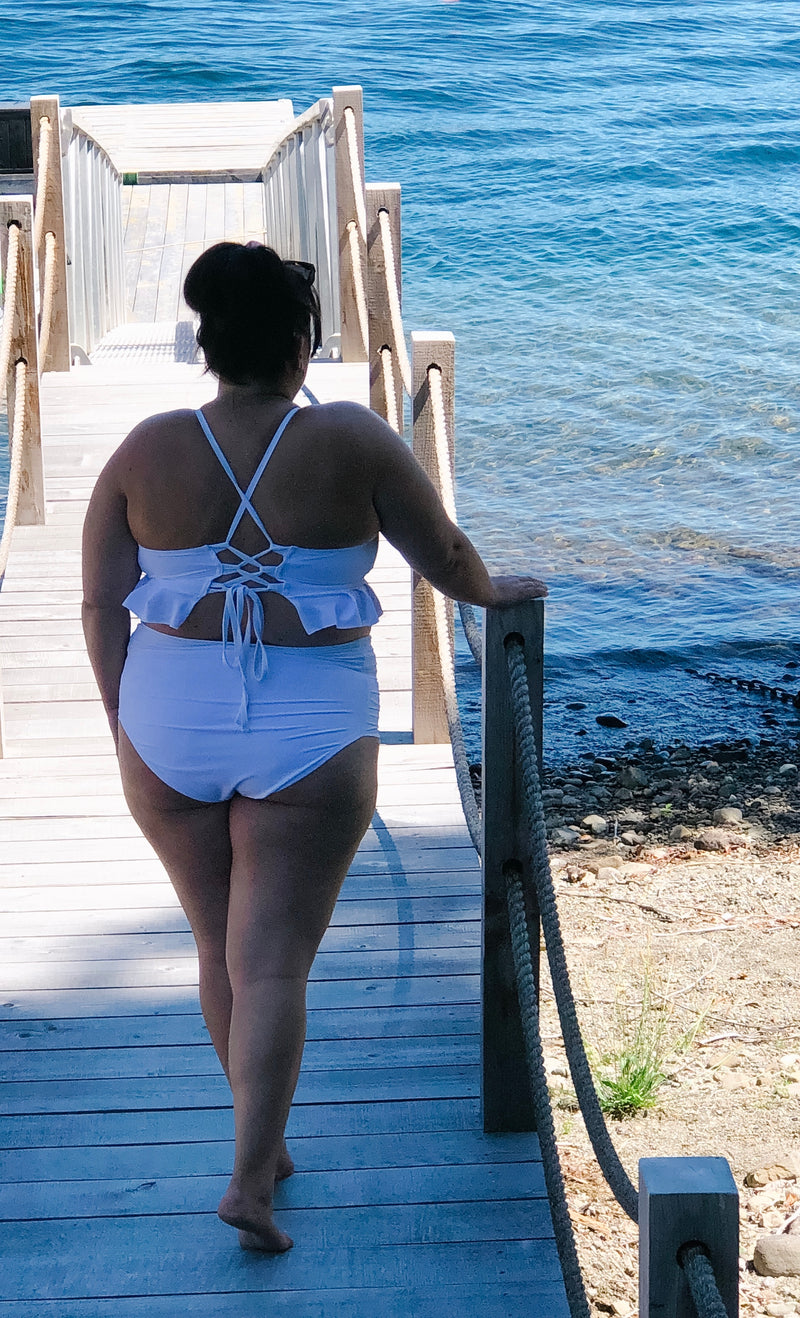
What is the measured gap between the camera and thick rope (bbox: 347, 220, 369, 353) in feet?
22.6

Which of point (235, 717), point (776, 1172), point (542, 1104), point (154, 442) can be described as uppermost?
point (154, 442)

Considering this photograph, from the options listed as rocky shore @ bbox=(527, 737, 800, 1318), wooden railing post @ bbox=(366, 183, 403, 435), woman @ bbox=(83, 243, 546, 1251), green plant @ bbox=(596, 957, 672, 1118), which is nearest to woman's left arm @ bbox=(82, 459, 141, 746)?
woman @ bbox=(83, 243, 546, 1251)

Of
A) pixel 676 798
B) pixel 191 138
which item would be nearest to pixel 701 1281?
pixel 676 798

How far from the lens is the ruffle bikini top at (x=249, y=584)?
194 centimetres

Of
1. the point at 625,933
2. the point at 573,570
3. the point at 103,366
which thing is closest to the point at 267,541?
the point at 625,933

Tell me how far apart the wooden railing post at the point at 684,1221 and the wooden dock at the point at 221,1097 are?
29.2 inches

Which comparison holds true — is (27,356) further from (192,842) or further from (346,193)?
(192,842)

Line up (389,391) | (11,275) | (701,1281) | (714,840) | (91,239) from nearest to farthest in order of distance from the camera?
1. (701,1281)
2. (389,391)
3. (11,275)
4. (714,840)
5. (91,239)

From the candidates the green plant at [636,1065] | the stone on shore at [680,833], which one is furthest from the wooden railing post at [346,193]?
the green plant at [636,1065]

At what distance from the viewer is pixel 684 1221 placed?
1.36 meters

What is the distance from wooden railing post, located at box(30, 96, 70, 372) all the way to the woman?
529 cm

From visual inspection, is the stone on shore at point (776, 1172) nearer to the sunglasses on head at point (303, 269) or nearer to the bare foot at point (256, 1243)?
the bare foot at point (256, 1243)

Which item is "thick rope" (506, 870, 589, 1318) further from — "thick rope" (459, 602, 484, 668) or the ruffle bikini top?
the ruffle bikini top

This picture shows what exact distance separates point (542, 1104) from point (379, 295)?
125 inches
